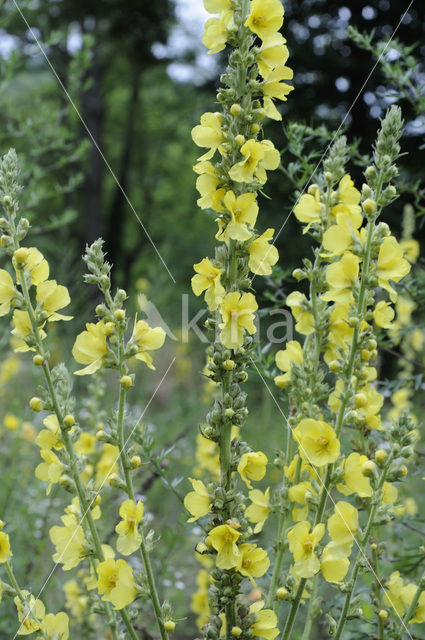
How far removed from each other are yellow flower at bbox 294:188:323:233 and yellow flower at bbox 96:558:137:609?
3.19ft

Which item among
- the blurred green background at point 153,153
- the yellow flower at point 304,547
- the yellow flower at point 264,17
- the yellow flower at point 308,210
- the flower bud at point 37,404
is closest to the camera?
the yellow flower at point 304,547

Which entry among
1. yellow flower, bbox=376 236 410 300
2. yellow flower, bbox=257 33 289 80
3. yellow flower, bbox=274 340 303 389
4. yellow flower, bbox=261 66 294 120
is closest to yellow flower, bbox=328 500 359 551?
yellow flower, bbox=274 340 303 389

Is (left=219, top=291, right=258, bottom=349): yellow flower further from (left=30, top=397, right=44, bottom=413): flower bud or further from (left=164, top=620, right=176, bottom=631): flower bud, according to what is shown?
(left=164, top=620, right=176, bottom=631): flower bud

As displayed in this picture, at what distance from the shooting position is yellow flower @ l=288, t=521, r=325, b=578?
134 centimetres

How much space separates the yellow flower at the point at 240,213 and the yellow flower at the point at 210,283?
0.32 feet

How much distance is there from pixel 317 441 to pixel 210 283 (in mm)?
473

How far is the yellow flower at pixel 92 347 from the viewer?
1.44 m

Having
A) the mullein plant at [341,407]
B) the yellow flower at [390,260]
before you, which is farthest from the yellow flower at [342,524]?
the yellow flower at [390,260]

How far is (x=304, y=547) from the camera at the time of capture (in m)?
1.36

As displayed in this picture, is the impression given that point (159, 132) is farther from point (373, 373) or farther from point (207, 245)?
point (373, 373)

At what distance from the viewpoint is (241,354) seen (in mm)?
1511

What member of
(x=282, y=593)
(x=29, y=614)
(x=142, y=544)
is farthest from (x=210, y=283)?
(x=29, y=614)

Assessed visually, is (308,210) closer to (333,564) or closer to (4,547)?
(333,564)

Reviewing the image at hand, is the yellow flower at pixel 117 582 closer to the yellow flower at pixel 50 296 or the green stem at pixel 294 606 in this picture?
the green stem at pixel 294 606
